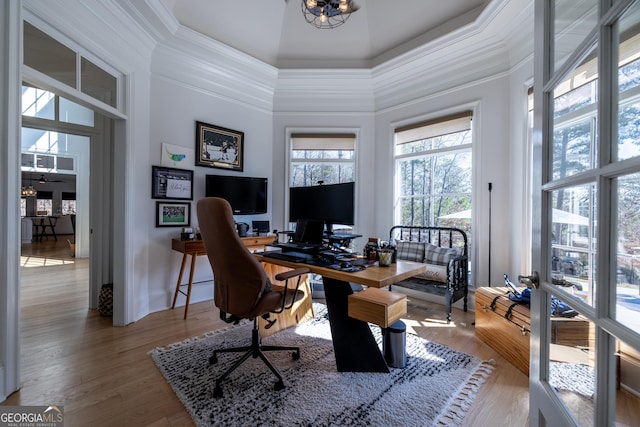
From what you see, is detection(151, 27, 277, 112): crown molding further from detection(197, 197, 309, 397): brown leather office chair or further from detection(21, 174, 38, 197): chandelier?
detection(21, 174, 38, 197): chandelier

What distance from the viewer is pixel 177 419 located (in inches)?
58.3

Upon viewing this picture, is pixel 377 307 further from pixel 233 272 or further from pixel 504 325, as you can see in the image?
pixel 504 325

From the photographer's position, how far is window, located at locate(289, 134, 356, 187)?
405cm

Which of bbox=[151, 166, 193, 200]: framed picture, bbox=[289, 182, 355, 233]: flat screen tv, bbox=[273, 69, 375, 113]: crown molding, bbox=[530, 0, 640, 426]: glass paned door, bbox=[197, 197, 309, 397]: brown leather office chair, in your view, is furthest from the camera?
bbox=[273, 69, 375, 113]: crown molding

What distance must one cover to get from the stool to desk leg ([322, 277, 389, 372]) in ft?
0.40

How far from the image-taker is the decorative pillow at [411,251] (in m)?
3.31

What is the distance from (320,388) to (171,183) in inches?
103

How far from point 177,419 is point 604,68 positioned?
85.7 inches

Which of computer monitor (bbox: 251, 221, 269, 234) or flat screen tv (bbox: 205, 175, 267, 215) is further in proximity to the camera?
computer monitor (bbox: 251, 221, 269, 234)

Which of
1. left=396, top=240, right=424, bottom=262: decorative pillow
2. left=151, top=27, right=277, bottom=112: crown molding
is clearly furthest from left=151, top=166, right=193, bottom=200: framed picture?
left=396, top=240, right=424, bottom=262: decorative pillow

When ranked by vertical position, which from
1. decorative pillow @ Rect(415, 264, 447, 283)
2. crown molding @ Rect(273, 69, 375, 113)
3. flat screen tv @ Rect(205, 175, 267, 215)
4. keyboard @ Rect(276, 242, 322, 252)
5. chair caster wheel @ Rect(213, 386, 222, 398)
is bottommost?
chair caster wheel @ Rect(213, 386, 222, 398)

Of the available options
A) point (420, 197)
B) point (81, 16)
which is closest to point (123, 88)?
point (81, 16)

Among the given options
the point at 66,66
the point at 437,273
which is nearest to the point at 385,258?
the point at 437,273

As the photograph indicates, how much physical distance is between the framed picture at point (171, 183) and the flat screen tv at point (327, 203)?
1255 millimetres
